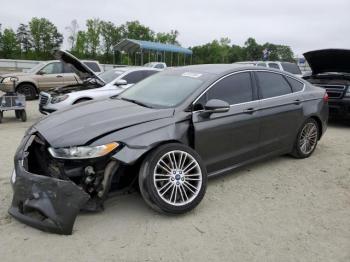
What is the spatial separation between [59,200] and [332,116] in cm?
754

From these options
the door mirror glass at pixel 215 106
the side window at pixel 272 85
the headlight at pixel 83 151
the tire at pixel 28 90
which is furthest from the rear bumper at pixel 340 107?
the tire at pixel 28 90

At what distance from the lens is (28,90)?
15016 millimetres

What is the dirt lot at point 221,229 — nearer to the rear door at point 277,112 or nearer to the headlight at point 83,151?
the rear door at point 277,112

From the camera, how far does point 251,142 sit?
500 centimetres

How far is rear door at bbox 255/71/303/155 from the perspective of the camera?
5.20m

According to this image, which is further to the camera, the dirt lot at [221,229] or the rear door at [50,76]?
the rear door at [50,76]

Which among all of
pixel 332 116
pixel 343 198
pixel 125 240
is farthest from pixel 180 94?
pixel 332 116

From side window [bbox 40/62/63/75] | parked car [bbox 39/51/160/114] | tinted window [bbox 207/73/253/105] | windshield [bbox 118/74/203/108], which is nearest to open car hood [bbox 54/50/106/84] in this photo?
parked car [bbox 39/51/160/114]

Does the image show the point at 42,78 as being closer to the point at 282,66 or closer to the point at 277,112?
the point at 282,66

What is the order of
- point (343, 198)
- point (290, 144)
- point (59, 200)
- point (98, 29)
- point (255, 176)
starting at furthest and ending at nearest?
1. point (98, 29)
2. point (290, 144)
3. point (255, 176)
4. point (343, 198)
5. point (59, 200)

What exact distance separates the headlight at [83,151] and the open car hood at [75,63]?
546 centimetres

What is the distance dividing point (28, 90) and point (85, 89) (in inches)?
254

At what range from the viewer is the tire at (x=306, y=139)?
591 cm

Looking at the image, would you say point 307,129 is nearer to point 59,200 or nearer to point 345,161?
point 345,161
